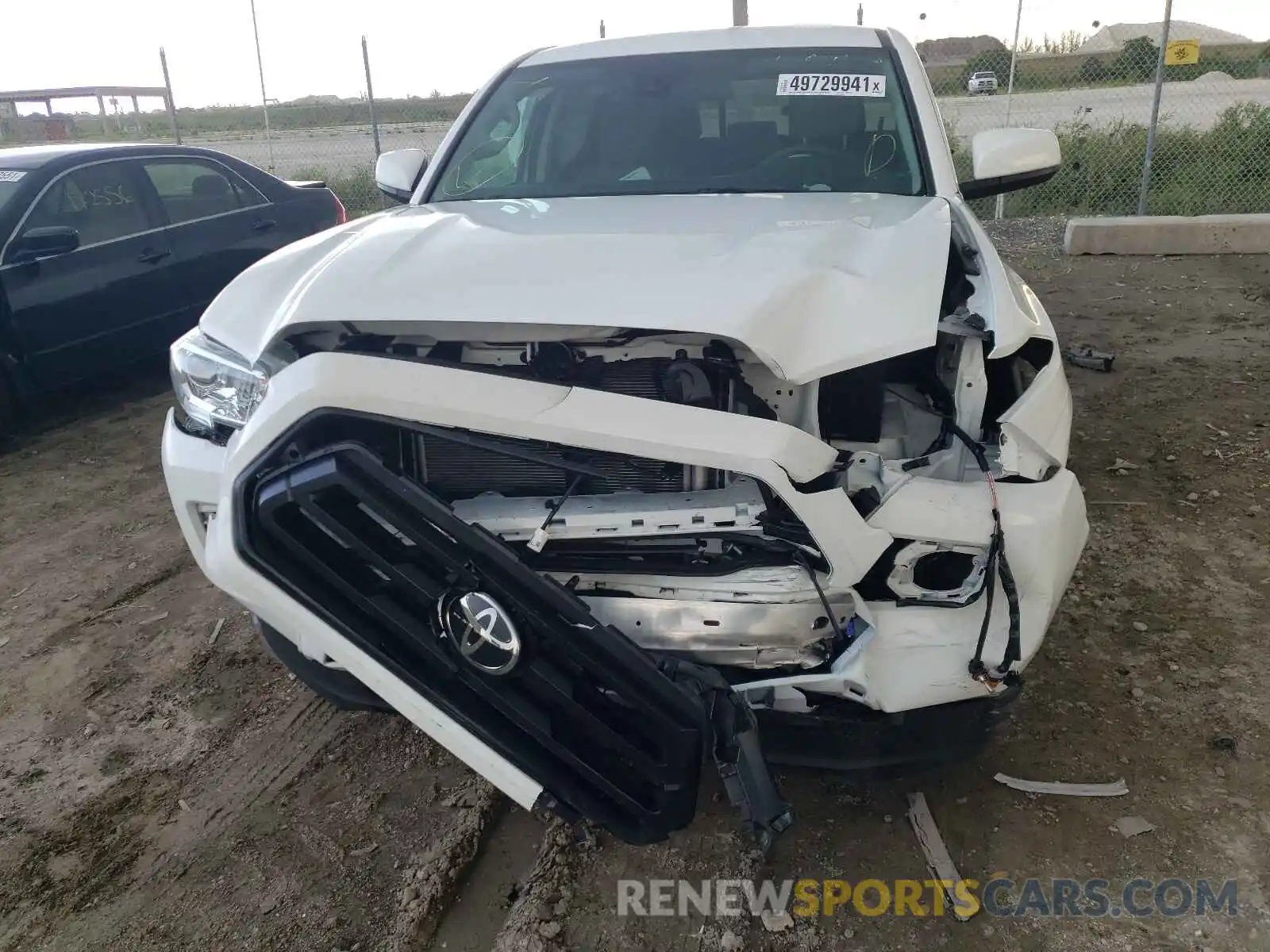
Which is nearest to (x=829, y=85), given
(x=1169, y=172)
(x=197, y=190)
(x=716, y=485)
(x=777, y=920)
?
(x=716, y=485)

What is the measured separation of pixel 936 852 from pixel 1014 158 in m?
2.19

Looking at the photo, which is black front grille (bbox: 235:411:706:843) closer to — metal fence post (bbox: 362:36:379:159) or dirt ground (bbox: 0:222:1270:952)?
dirt ground (bbox: 0:222:1270:952)

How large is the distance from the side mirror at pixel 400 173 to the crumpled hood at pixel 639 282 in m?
1.01

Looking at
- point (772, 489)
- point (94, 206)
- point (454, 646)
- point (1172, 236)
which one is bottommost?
point (1172, 236)

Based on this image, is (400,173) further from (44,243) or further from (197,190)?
(197,190)

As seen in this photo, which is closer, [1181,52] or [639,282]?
[639,282]

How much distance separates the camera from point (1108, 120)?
11.5m

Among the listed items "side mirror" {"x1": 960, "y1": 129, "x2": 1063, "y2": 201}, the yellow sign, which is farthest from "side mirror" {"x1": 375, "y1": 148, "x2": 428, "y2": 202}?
the yellow sign

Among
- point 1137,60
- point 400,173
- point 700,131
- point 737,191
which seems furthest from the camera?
point 1137,60

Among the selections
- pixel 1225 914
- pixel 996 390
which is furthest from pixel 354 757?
pixel 1225 914

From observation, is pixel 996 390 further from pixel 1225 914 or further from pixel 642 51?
pixel 642 51

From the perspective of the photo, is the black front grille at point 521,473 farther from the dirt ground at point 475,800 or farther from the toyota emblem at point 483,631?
the dirt ground at point 475,800

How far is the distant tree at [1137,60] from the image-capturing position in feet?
31.6

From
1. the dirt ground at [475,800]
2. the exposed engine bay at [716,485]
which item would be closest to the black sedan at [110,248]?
the dirt ground at [475,800]
